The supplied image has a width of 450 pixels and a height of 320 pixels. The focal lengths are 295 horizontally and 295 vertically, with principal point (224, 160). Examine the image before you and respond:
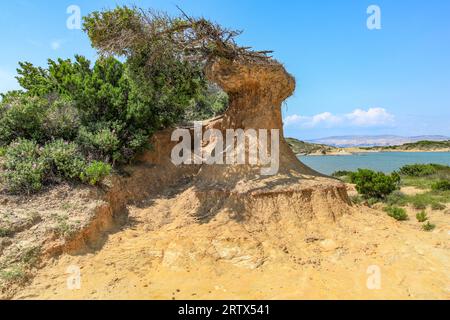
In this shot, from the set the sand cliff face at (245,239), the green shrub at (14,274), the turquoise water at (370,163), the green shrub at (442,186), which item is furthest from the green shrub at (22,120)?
the turquoise water at (370,163)

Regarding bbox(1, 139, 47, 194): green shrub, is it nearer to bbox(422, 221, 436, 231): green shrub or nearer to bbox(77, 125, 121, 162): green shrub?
bbox(77, 125, 121, 162): green shrub

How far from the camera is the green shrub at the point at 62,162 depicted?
6613 millimetres

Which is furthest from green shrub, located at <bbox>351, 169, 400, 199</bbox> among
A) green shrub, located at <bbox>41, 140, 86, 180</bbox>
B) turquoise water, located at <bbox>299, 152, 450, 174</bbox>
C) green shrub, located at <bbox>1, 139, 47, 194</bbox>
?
turquoise water, located at <bbox>299, 152, 450, 174</bbox>

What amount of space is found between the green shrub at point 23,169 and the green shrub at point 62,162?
169mm

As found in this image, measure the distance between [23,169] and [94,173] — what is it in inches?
54.6

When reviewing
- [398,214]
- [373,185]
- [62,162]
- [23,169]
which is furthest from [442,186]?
[23,169]

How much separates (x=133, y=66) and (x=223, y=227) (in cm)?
501

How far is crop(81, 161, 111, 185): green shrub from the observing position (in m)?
6.56

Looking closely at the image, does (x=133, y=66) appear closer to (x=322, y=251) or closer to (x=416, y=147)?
(x=322, y=251)

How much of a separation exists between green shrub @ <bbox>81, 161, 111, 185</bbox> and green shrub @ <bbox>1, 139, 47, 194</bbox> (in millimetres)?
867

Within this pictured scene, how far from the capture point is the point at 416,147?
182ft

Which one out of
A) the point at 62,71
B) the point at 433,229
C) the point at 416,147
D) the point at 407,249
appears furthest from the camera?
the point at 416,147

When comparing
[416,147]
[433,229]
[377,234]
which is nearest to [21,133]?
[377,234]

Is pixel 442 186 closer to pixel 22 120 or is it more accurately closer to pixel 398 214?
pixel 398 214
